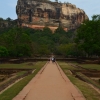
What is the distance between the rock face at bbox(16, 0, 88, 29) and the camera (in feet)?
545

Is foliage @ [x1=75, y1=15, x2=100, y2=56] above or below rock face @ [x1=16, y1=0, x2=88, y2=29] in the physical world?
below

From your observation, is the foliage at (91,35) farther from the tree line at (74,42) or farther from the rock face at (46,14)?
the rock face at (46,14)

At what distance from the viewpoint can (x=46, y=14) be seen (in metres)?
169

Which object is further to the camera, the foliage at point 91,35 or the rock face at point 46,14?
the rock face at point 46,14

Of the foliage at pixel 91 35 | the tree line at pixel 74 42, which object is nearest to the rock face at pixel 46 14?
the tree line at pixel 74 42

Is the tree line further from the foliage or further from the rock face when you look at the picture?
the rock face

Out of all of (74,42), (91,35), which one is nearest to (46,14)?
→ (74,42)

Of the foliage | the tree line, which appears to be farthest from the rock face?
the foliage

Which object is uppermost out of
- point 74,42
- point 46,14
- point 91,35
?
point 46,14

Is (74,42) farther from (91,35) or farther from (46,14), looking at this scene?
(46,14)

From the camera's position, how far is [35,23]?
547 feet

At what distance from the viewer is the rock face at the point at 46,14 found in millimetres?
166250

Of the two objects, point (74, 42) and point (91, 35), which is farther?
point (74, 42)

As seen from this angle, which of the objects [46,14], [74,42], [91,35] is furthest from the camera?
[46,14]
